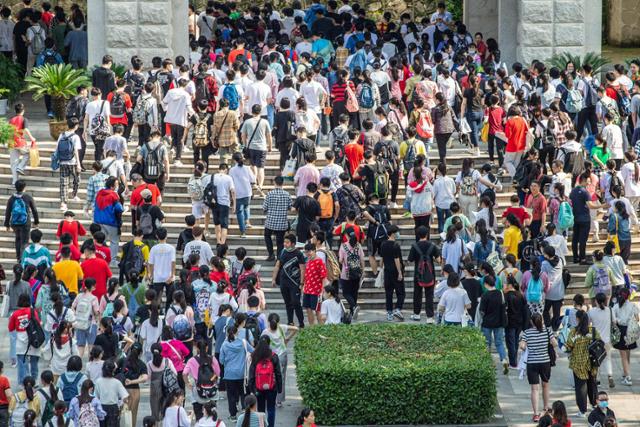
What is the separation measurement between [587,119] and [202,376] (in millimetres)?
11461

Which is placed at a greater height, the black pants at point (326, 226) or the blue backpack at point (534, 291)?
the black pants at point (326, 226)

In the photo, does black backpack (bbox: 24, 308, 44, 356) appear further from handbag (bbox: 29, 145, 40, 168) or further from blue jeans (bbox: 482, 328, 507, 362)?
handbag (bbox: 29, 145, 40, 168)

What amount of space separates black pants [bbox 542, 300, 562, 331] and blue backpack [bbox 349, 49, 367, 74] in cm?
898

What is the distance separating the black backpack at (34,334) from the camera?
955 inches

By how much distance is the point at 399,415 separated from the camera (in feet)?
75.3

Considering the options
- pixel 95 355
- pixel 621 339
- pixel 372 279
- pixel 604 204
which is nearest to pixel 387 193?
pixel 372 279

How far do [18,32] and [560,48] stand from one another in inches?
463

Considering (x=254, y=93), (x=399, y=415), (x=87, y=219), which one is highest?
(x=254, y=93)

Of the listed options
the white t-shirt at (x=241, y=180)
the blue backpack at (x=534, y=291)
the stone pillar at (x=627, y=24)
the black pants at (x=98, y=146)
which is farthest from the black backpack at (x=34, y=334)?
the stone pillar at (x=627, y=24)

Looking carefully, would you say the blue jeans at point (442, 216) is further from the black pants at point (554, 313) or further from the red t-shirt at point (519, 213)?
the black pants at point (554, 313)

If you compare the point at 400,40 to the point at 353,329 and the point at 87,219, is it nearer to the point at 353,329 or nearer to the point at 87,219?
the point at 87,219

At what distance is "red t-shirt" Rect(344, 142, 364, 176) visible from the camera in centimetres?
2880

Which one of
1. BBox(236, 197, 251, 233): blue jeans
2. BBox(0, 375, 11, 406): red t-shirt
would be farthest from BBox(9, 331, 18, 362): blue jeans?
BBox(236, 197, 251, 233): blue jeans

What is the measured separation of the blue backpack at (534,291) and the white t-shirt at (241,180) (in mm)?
5081
